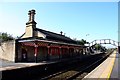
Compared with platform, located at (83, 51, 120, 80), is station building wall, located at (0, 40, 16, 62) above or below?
above

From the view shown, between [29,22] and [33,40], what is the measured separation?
35.4 ft

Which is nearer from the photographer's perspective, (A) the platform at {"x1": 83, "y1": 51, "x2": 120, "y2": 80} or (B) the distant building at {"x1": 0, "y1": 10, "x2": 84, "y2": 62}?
(A) the platform at {"x1": 83, "y1": 51, "x2": 120, "y2": 80}

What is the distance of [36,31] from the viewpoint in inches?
1501

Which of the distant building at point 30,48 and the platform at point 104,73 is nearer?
the platform at point 104,73

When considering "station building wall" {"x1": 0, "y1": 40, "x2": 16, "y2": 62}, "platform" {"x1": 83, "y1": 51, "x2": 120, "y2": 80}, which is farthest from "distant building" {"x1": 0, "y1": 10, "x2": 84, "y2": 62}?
"platform" {"x1": 83, "y1": 51, "x2": 120, "y2": 80}

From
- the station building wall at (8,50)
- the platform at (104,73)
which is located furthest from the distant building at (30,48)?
the platform at (104,73)

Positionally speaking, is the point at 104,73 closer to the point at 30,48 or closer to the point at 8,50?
the point at 30,48

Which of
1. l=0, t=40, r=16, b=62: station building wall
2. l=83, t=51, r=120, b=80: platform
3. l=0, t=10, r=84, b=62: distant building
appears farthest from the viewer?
l=0, t=40, r=16, b=62: station building wall

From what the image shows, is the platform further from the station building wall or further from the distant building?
the station building wall

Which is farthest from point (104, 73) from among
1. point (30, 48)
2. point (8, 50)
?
point (8, 50)

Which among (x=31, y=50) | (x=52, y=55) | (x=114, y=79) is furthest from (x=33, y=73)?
(x=52, y=55)

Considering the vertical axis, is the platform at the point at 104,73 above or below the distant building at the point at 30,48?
below

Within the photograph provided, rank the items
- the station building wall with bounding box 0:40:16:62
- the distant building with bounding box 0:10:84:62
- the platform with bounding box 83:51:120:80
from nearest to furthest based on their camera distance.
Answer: the platform with bounding box 83:51:120:80 < the distant building with bounding box 0:10:84:62 < the station building wall with bounding box 0:40:16:62

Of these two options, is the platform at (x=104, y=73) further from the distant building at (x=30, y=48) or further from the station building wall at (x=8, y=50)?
the station building wall at (x=8, y=50)
